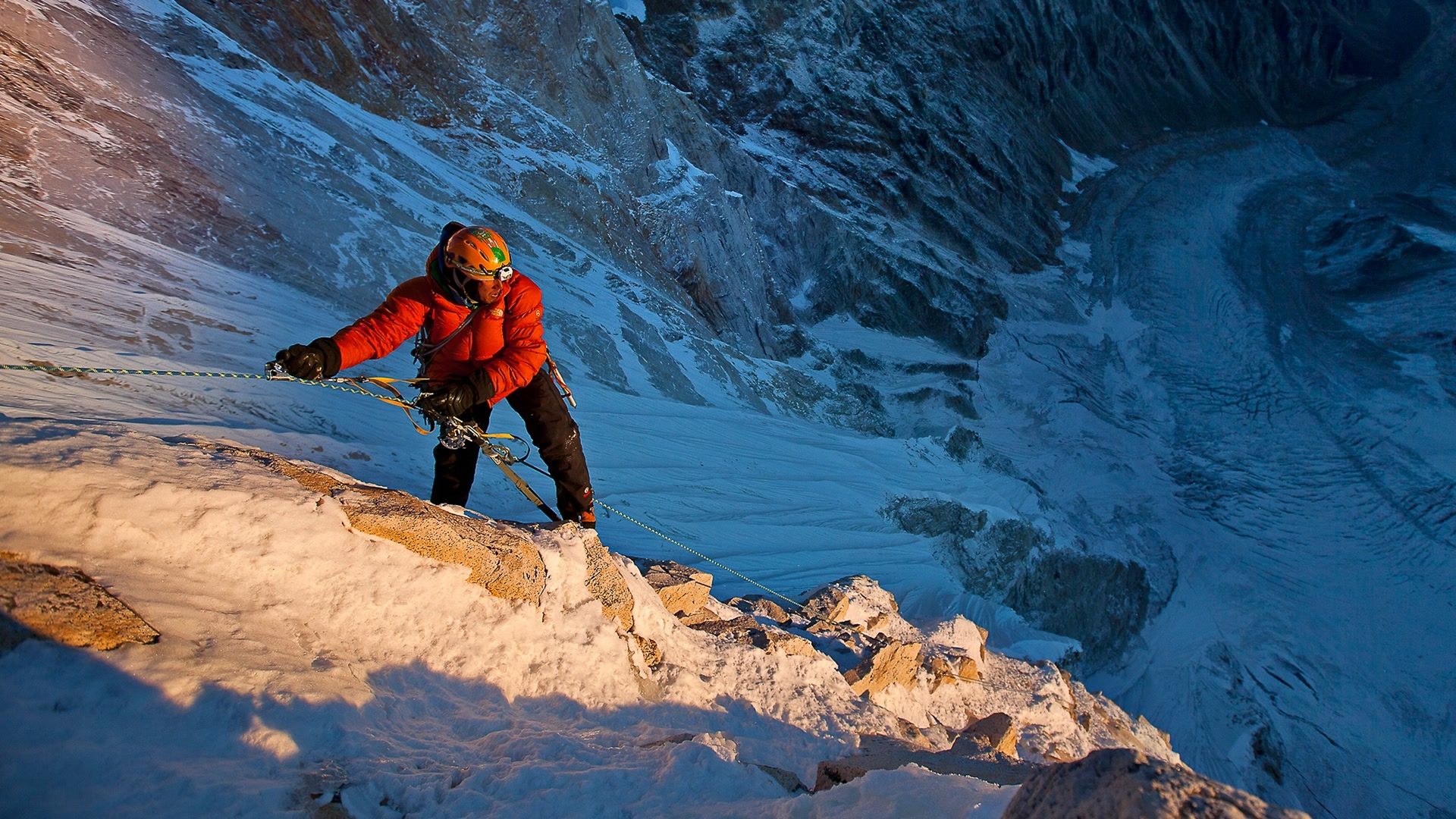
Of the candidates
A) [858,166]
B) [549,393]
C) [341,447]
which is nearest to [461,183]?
[341,447]

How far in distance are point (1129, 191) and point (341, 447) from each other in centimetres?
3286

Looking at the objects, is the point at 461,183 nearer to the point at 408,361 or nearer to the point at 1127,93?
the point at 408,361

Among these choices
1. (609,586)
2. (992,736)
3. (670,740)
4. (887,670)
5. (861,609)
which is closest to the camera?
(670,740)

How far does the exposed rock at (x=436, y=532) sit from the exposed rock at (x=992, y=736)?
2.74m

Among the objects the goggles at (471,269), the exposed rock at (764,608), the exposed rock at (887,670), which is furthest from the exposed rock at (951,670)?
the goggles at (471,269)

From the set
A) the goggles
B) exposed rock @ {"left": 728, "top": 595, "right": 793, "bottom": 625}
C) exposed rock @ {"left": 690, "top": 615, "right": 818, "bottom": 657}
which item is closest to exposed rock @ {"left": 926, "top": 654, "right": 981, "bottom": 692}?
exposed rock @ {"left": 728, "top": 595, "right": 793, "bottom": 625}

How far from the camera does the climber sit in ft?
12.4

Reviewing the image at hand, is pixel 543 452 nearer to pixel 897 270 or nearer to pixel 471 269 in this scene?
pixel 471 269

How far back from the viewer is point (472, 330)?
4148 mm

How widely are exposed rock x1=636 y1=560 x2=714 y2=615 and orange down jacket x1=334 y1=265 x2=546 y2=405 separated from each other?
1318mm

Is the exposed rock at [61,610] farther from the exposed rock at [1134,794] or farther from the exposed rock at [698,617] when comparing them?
the exposed rock at [698,617]

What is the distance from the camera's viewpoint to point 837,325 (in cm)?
1984

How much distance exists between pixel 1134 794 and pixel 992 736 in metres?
3.58

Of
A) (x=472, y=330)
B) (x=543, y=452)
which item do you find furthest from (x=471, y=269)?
(x=543, y=452)
